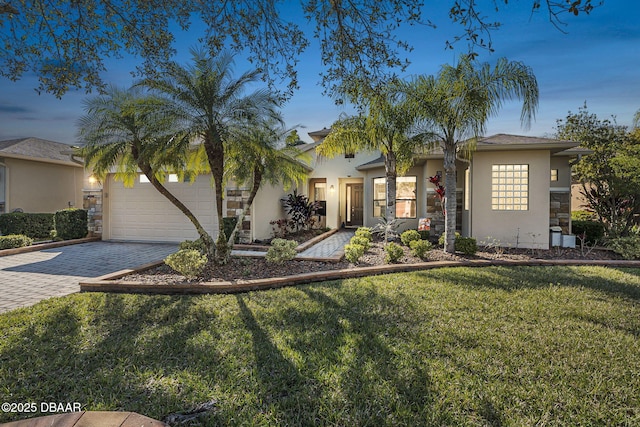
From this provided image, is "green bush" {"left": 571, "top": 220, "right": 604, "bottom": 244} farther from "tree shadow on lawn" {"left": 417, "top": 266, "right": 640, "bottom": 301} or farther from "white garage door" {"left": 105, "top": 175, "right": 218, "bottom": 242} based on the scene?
"white garage door" {"left": 105, "top": 175, "right": 218, "bottom": 242}

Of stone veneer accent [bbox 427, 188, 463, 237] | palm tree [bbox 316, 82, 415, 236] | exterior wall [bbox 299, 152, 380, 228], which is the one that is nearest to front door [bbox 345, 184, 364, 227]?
exterior wall [bbox 299, 152, 380, 228]

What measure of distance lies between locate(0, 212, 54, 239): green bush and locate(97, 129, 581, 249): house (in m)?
2.95

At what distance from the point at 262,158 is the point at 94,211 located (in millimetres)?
8162

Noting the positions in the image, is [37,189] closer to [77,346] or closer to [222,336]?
[77,346]

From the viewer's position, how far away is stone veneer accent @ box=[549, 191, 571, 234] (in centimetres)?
1048

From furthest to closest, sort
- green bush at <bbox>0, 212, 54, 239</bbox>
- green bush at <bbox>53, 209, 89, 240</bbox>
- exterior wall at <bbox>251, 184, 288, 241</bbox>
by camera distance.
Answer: green bush at <bbox>0, 212, 54, 239</bbox> → green bush at <bbox>53, 209, 89, 240</bbox> → exterior wall at <bbox>251, 184, 288, 241</bbox>

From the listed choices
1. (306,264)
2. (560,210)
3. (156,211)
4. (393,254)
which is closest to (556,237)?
(560,210)

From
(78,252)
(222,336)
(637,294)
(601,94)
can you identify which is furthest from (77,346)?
(601,94)

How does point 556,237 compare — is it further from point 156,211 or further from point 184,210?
point 156,211

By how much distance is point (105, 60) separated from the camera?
5371mm

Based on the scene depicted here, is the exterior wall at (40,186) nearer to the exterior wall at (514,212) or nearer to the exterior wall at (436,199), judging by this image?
the exterior wall at (436,199)

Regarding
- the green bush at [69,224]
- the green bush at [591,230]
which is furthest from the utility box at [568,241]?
the green bush at [69,224]

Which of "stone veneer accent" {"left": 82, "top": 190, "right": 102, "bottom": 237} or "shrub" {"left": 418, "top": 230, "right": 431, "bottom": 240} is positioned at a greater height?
"stone veneer accent" {"left": 82, "top": 190, "right": 102, "bottom": 237}

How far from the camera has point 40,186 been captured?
14.5 meters
